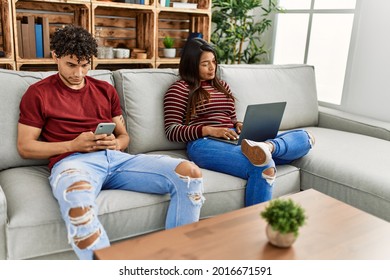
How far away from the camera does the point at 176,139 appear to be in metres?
2.02

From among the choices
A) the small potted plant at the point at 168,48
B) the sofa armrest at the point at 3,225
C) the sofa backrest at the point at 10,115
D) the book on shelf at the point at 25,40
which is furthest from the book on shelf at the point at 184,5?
the sofa armrest at the point at 3,225

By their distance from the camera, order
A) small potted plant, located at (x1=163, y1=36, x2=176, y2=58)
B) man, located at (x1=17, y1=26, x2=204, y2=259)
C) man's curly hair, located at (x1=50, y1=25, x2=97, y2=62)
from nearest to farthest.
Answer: man, located at (x1=17, y1=26, x2=204, y2=259), man's curly hair, located at (x1=50, y1=25, x2=97, y2=62), small potted plant, located at (x1=163, y1=36, x2=176, y2=58)

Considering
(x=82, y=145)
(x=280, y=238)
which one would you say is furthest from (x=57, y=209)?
(x=280, y=238)

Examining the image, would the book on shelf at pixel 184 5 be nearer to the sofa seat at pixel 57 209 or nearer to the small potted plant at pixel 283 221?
the sofa seat at pixel 57 209

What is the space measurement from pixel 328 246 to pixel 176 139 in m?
1.06

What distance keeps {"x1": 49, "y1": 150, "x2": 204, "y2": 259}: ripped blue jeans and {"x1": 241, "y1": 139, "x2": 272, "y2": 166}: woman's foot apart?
0.97 feet

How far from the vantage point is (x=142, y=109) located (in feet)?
6.67

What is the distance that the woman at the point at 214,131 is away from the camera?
1.74m

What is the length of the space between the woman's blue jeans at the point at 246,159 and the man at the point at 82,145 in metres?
0.29

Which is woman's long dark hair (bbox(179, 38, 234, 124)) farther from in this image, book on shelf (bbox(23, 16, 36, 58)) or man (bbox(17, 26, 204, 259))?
book on shelf (bbox(23, 16, 36, 58))

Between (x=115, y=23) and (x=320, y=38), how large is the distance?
1.78 meters

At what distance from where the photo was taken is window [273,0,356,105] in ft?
10.3

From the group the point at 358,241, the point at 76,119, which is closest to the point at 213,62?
the point at 76,119

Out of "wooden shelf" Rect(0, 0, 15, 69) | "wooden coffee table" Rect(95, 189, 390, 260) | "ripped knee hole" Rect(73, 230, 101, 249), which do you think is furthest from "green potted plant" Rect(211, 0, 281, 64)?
"ripped knee hole" Rect(73, 230, 101, 249)
